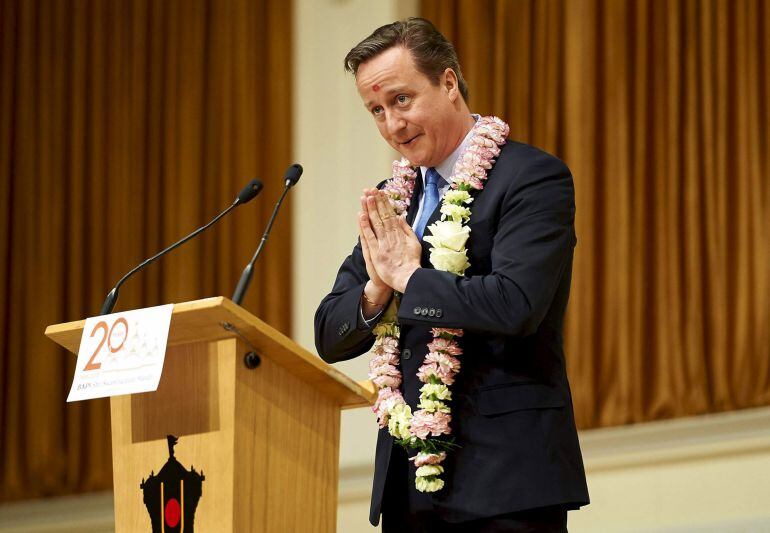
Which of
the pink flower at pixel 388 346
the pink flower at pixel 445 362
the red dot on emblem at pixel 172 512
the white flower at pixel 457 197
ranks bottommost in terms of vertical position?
the red dot on emblem at pixel 172 512

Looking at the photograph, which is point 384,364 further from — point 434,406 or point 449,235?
point 449,235

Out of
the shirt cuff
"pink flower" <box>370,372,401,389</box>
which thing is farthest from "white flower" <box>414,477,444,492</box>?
the shirt cuff

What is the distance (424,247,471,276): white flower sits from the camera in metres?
2.29

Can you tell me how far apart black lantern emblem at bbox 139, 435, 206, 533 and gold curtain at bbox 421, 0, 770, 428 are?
285cm

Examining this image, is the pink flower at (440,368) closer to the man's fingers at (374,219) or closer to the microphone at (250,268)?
the man's fingers at (374,219)

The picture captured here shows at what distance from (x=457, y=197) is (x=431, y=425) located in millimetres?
490

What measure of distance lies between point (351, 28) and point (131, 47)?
45.4 inches

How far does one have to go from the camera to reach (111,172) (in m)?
5.58

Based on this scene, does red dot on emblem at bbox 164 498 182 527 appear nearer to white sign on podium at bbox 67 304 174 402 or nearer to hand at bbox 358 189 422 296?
white sign on podium at bbox 67 304 174 402

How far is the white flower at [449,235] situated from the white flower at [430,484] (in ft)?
1.54

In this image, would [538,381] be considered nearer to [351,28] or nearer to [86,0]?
[351,28]

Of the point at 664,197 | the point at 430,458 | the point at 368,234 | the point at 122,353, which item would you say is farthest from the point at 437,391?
the point at 664,197

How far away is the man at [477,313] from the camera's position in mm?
2158

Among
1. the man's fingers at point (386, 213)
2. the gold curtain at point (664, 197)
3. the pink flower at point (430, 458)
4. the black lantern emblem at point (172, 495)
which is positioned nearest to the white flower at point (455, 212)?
the man's fingers at point (386, 213)
